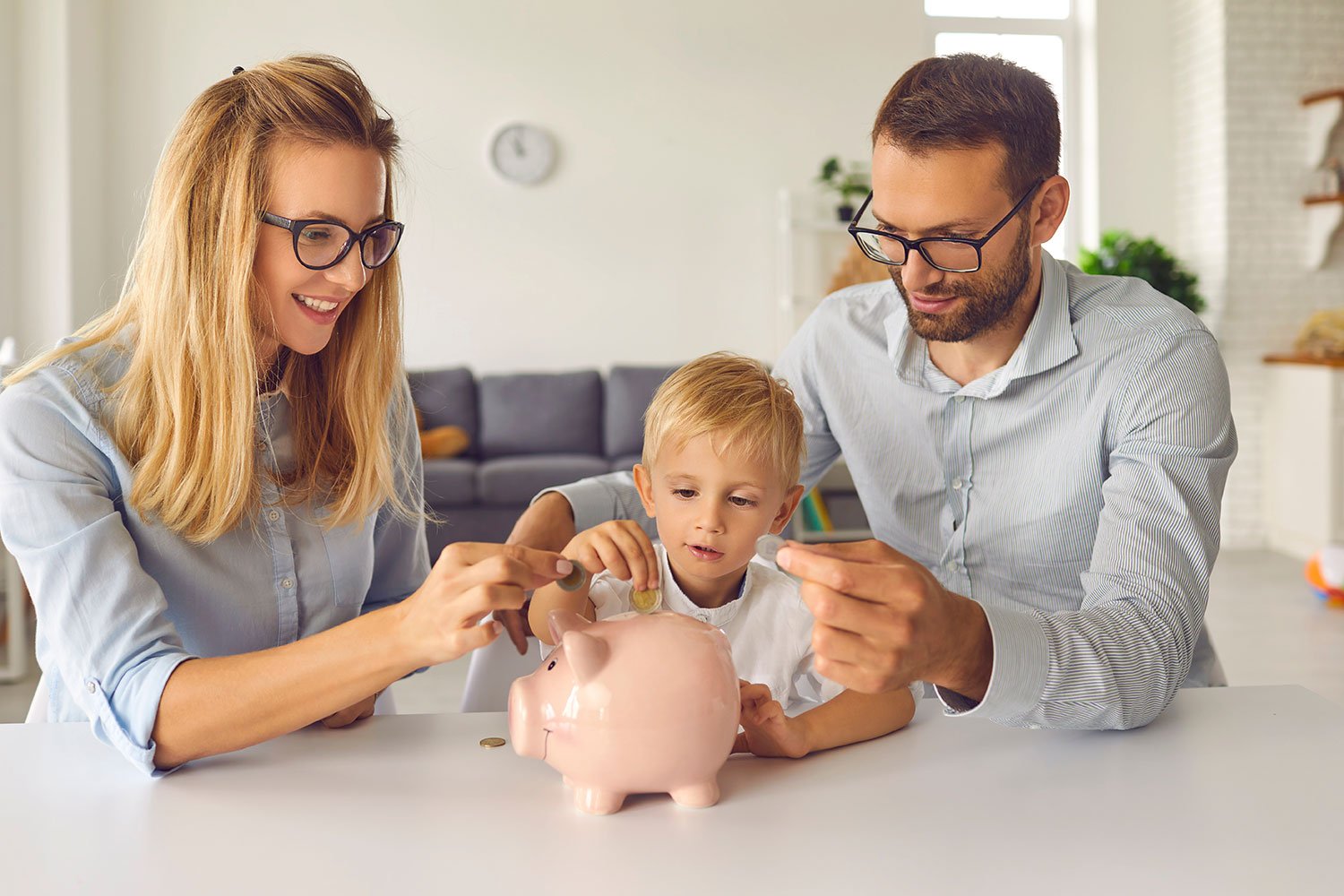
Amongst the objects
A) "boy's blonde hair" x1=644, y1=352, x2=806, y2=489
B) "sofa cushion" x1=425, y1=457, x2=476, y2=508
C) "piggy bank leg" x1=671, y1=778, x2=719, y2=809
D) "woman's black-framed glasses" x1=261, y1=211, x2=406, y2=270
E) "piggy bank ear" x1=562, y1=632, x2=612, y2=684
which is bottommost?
"sofa cushion" x1=425, y1=457, x2=476, y2=508

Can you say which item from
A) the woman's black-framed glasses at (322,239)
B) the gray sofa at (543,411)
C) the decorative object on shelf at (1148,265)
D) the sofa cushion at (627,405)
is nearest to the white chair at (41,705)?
the woman's black-framed glasses at (322,239)

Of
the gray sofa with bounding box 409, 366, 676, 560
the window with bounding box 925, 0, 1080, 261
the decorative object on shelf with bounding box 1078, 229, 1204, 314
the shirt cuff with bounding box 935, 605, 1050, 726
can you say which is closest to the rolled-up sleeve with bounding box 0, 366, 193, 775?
the shirt cuff with bounding box 935, 605, 1050, 726

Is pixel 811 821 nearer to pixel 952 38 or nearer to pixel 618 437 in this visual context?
pixel 618 437

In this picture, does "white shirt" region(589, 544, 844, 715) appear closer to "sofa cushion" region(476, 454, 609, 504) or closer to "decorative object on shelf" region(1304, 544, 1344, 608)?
"sofa cushion" region(476, 454, 609, 504)

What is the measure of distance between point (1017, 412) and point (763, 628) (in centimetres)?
55

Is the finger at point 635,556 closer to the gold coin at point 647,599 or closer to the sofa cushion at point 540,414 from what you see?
the gold coin at point 647,599

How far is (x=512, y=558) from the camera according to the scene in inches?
38.7

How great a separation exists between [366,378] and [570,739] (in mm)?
636

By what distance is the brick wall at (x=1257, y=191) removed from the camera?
595cm

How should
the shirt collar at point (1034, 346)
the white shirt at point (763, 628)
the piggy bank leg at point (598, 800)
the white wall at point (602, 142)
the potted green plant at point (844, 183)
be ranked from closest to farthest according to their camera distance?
the piggy bank leg at point (598, 800) → the white shirt at point (763, 628) → the shirt collar at point (1034, 346) → the potted green plant at point (844, 183) → the white wall at point (602, 142)

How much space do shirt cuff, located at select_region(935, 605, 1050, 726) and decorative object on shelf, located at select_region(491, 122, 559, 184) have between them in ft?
18.2

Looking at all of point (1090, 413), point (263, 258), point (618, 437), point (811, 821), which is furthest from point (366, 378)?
point (618, 437)

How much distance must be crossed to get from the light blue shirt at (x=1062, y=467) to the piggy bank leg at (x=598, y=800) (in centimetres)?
34

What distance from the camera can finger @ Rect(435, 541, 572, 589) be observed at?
990mm
